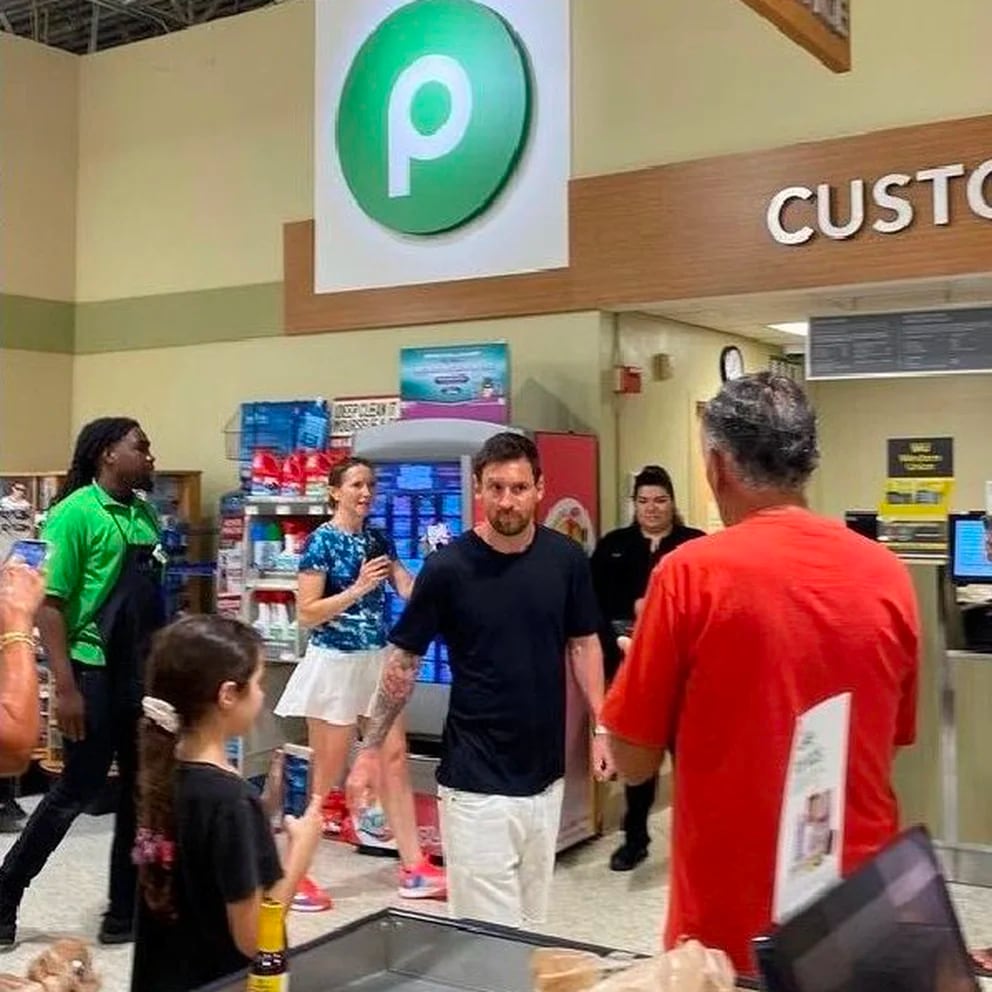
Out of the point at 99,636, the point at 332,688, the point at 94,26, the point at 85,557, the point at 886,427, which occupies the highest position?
the point at 94,26

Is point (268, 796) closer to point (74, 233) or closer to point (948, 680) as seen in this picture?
point (948, 680)

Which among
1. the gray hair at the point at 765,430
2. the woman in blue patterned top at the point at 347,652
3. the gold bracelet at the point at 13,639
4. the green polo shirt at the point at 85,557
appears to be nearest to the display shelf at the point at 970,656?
the woman in blue patterned top at the point at 347,652

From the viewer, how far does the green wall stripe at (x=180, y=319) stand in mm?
7180

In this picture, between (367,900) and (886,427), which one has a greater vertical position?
(886,427)

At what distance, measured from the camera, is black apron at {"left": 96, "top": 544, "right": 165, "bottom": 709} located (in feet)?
14.7

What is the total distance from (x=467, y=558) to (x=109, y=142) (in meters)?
5.59

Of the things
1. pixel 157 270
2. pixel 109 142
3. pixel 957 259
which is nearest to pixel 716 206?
pixel 957 259

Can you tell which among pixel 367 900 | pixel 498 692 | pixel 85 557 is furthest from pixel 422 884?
pixel 498 692

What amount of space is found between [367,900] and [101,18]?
6657 millimetres

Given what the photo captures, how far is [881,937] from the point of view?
49.1 inches

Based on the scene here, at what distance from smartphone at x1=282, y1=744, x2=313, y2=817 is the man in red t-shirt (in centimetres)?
409

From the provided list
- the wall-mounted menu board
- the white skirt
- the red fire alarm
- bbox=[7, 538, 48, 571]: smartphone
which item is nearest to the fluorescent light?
the wall-mounted menu board

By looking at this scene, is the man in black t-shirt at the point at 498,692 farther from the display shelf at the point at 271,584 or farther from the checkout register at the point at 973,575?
the display shelf at the point at 271,584

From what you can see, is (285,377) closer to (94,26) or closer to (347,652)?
(347,652)
